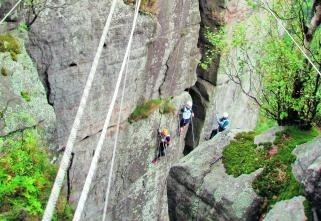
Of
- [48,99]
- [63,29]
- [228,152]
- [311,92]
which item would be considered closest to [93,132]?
[48,99]

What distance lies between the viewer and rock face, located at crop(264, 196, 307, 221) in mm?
8398

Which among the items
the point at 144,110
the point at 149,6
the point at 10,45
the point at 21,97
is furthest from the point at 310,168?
the point at 144,110

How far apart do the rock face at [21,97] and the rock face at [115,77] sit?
882 millimetres

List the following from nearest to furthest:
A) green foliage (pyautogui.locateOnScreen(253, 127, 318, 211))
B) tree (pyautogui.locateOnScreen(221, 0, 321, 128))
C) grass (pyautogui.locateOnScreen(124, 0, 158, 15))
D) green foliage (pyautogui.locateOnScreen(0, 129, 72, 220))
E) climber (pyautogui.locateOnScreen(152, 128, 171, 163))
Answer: green foliage (pyautogui.locateOnScreen(0, 129, 72, 220)), green foliage (pyautogui.locateOnScreen(253, 127, 318, 211)), tree (pyautogui.locateOnScreen(221, 0, 321, 128)), grass (pyautogui.locateOnScreen(124, 0, 158, 15)), climber (pyautogui.locateOnScreen(152, 128, 171, 163))

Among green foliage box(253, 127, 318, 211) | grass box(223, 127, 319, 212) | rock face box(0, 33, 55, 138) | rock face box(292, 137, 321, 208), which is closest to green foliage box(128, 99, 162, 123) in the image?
rock face box(0, 33, 55, 138)

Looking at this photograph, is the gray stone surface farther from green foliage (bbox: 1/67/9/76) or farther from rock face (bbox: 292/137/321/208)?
green foliage (bbox: 1/67/9/76)

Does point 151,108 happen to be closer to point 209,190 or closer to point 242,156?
point 242,156

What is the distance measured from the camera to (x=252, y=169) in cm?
1005

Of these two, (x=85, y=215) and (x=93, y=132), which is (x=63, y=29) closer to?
(x=93, y=132)

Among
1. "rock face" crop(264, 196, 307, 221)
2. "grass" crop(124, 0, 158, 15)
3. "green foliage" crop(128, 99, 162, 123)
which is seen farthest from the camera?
"green foliage" crop(128, 99, 162, 123)

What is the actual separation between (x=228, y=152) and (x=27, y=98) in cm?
471

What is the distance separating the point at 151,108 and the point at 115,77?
262 centimetres

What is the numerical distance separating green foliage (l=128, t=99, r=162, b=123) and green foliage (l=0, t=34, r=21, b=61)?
5.53 meters

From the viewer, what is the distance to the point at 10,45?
11.5 metres
